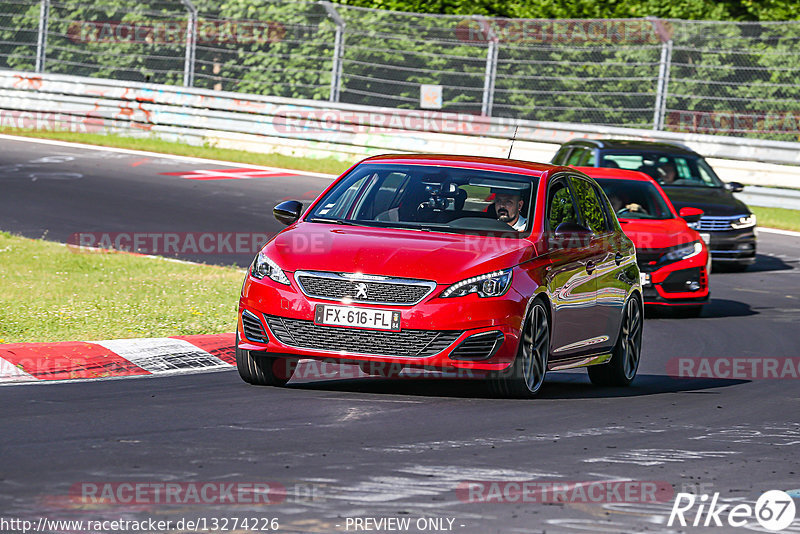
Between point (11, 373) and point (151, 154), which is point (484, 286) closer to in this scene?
point (11, 373)

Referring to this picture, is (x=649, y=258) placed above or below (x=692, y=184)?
below

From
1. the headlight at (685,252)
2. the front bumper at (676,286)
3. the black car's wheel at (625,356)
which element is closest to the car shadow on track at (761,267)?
Result: the headlight at (685,252)

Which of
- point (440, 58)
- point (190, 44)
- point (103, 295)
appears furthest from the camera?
point (190, 44)

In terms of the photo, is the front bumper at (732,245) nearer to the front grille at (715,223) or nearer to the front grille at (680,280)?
the front grille at (715,223)

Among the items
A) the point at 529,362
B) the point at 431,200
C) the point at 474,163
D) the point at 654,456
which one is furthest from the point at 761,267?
the point at 654,456

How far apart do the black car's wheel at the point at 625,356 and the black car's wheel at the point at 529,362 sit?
1.40m

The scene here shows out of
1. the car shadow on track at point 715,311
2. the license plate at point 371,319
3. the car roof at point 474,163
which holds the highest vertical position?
Result: the car roof at point 474,163

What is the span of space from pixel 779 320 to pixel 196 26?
Result: 1594 cm

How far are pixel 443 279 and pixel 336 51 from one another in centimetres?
1938

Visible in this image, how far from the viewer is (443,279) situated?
29.8 ft

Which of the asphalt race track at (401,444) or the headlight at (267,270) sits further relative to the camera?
the headlight at (267,270)

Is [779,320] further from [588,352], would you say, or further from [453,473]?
[453,473]

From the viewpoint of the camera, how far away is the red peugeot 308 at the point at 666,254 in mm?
15648

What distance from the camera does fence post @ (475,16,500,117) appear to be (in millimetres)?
26969
